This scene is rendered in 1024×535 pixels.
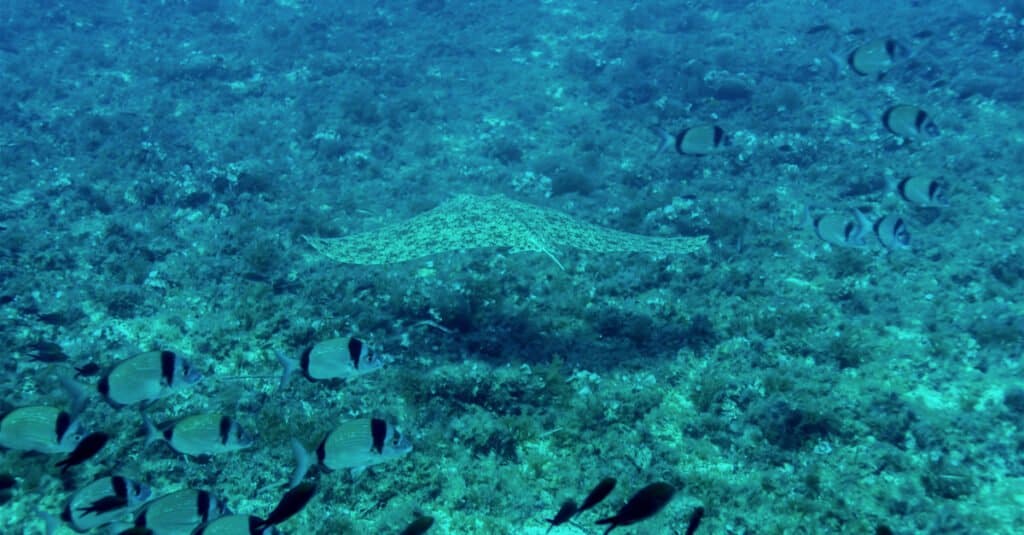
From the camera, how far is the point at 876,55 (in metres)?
9.85

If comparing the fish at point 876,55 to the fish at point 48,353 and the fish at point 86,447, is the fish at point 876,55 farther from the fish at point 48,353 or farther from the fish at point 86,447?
the fish at point 48,353

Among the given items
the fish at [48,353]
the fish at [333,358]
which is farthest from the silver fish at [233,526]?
the fish at [48,353]

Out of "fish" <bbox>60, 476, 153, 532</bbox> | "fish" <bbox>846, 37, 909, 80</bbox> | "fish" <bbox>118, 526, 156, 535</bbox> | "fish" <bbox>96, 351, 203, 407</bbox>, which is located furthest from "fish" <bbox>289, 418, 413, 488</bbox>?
"fish" <bbox>846, 37, 909, 80</bbox>

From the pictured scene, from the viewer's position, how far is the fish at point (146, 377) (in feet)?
18.5

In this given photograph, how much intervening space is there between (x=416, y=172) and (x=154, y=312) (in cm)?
907

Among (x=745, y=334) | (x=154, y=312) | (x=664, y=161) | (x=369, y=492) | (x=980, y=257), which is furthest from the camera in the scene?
(x=664, y=161)

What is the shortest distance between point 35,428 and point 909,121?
1246 cm

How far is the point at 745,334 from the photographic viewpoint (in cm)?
1010

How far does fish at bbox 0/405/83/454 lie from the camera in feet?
18.0

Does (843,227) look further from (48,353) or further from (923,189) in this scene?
(48,353)

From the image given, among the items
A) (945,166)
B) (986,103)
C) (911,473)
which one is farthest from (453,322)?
(986,103)

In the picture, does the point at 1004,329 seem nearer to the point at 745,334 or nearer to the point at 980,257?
the point at 980,257

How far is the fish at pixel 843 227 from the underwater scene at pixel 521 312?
0.04 meters

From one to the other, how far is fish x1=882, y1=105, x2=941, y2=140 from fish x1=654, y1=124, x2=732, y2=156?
2.82m
